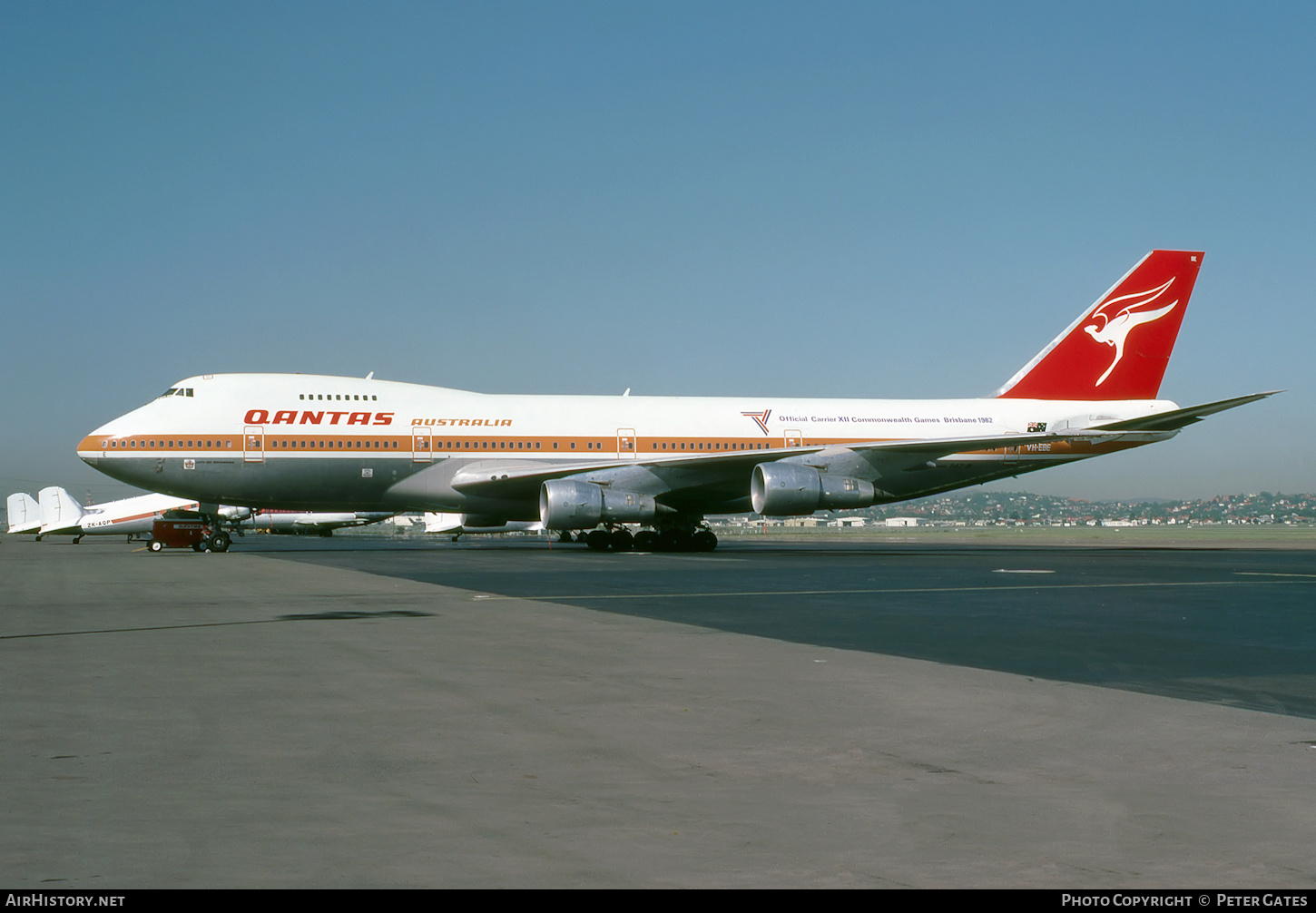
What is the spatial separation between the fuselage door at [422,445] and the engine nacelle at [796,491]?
32.2ft

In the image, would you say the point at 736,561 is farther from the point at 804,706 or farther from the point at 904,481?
the point at 804,706

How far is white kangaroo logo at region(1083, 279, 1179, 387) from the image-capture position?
39125 millimetres

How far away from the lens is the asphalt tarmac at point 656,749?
423cm

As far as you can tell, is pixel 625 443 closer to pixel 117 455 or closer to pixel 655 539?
pixel 655 539

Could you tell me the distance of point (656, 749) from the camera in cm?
626

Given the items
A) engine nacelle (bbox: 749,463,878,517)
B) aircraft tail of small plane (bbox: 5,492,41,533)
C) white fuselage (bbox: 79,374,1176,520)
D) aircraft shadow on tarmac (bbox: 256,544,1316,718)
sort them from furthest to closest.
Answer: aircraft tail of small plane (bbox: 5,492,41,533) < white fuselage (bbox: 79,374,1176,520) < engine nacelle (bbox: 749,463,878,517) < aircraft shadow on tarmac (bbox: 256,544,1316,718)

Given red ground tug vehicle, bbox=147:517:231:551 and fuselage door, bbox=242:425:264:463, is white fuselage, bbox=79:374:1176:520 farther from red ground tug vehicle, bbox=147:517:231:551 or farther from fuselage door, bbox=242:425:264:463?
red ground tug vehicle, bbox=147:517:231:551

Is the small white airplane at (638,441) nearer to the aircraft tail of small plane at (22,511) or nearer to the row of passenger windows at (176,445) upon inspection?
the row of passenger windows at (176,445)

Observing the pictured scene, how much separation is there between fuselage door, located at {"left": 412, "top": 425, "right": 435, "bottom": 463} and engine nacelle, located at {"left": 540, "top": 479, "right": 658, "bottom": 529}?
377 centimetres

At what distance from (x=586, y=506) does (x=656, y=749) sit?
85.3 feet

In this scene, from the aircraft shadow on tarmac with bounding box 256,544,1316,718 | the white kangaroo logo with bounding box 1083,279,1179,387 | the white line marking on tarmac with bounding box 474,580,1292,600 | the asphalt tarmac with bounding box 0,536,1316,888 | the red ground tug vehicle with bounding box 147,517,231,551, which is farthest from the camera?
the white kangaroo logo with bounding box 1083,279,1179,387

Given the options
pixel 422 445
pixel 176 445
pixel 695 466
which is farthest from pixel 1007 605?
pixel 176 445

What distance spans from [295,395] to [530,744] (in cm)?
2989

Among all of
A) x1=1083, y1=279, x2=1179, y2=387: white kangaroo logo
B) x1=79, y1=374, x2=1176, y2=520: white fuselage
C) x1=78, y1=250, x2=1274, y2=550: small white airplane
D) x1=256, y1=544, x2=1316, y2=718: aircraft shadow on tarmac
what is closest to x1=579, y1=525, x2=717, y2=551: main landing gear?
x1=78, y1=250, x2=1274, y2=550: small white airplane
